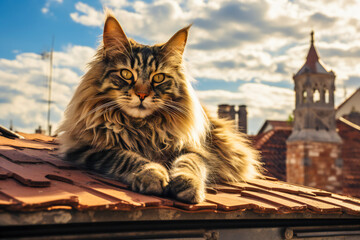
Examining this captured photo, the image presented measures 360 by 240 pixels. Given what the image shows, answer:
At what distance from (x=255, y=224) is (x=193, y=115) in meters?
0.98

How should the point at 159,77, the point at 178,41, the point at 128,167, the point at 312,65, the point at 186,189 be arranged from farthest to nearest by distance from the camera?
the point at 312,65 → the point at 178,41 → the point at 159,77 → the point at 128,167 → the point at 186,189

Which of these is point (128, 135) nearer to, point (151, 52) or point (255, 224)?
point (151, 52)

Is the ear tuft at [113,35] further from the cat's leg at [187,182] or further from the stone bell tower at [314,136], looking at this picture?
the stone bell tower at [314,136]

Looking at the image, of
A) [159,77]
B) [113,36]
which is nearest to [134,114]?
[159,77]

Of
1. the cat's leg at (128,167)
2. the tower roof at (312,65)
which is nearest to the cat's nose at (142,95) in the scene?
the cat's leg at (128,167)

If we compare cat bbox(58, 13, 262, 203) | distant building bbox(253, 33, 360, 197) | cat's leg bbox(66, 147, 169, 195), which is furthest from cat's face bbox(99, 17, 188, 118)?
distant building bbox(253, 33, 360, 197)

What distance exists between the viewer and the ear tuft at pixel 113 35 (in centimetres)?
290

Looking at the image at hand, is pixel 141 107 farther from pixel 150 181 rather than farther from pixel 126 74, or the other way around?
pixel 150 181

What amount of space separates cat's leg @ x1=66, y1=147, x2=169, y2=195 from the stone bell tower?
41.9ft

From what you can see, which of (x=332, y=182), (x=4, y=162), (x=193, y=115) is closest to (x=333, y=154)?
(x=332, y=182)

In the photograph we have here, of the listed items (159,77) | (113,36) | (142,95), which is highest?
(113,36)

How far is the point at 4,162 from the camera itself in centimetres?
274

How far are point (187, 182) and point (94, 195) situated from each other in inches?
23.0

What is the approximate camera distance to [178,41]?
310cm
